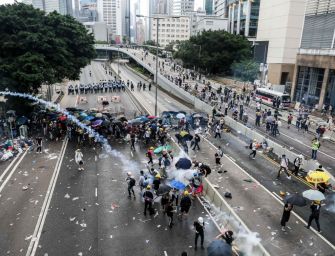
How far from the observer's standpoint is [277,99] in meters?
42.8

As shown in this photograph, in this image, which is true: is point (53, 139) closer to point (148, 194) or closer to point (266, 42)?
point (148, 194)

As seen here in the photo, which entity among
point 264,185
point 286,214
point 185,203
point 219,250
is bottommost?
point 264,185

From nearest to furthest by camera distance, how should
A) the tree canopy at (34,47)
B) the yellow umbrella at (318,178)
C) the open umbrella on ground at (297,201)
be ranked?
the open umbrella on ground at (297,201) → the yellow umbrella at (318,178) → the tree canopy at (34,47)

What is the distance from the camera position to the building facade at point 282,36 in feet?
182

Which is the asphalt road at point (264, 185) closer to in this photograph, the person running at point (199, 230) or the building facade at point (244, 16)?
the person running at point (199, 230)

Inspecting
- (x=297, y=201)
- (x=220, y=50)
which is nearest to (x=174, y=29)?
(x=220, y=50)

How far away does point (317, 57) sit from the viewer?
1635 inches

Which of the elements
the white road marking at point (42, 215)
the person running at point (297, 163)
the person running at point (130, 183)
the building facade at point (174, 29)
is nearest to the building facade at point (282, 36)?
the person running at point (297, 163)

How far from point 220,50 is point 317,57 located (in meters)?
33.4

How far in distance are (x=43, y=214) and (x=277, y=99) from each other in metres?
35.9

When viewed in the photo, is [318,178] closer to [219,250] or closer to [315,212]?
[315,212]

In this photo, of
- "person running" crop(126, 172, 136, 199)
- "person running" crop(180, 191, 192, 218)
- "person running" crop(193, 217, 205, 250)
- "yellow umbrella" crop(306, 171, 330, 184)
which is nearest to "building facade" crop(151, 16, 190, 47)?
"person running" crop(126, 172, 136, 199)

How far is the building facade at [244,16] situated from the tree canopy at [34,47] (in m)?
73.2

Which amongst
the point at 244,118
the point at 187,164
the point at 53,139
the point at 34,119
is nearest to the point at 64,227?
the point at 187,164
